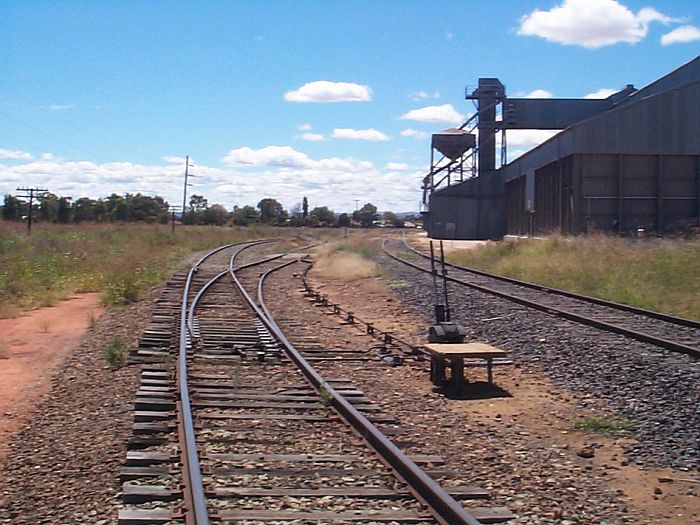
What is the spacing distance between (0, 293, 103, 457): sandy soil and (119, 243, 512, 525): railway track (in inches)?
51.9

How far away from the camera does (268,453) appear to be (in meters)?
7.02

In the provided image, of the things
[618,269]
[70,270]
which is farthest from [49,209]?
[618,269]

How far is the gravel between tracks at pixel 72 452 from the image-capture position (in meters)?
5.78

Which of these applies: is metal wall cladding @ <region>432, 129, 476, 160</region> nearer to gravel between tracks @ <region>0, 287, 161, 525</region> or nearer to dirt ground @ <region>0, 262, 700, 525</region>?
dirt ground @ <region>0, 262, 700, 525</region>

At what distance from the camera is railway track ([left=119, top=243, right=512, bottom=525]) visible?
220 inches

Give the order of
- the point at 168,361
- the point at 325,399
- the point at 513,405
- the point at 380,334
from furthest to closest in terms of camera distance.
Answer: the point at 380,334
the point at 168,361
the point at 513,405
the point at 325,399

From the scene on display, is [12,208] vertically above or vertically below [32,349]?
above

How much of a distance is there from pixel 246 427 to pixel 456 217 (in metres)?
53.4

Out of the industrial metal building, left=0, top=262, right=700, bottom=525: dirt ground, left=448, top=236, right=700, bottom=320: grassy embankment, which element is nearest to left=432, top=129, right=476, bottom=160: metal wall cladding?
the industrial metal building

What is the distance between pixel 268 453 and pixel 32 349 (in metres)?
8.64

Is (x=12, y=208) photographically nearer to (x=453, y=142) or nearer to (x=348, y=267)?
(x=453, y=142)

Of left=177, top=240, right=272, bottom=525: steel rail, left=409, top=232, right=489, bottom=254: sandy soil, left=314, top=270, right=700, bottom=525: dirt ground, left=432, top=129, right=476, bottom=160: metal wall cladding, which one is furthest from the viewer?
left=432, top=129, right=476, bottom=160: metal wall cladding

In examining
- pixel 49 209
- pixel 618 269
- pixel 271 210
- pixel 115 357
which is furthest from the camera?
pixel 271 210

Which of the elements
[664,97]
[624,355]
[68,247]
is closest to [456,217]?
[664,97]
